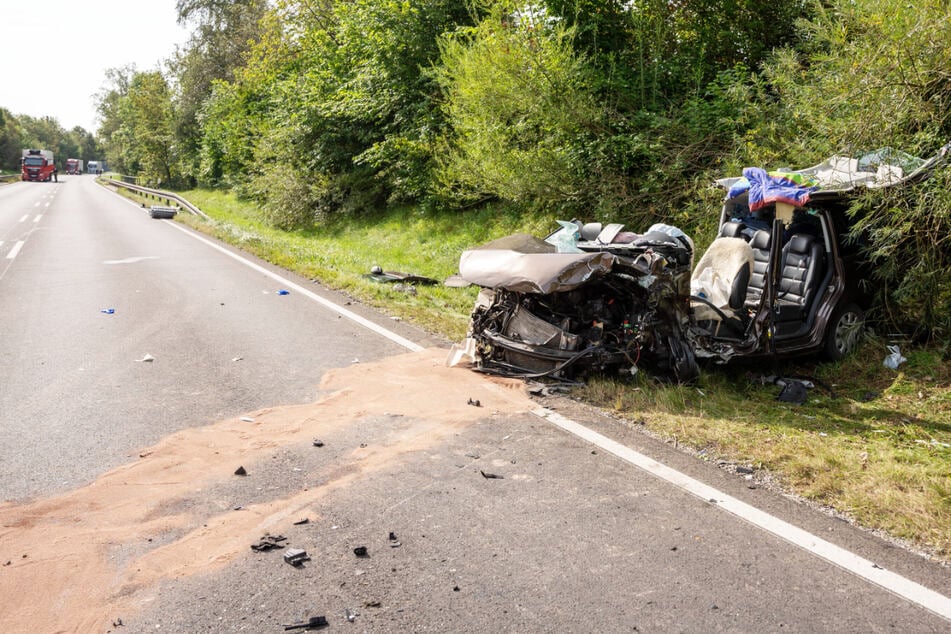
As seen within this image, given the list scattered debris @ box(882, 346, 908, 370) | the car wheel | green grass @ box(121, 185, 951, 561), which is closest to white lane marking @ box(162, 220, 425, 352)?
green grass @ box(121, 185, 951, 561)

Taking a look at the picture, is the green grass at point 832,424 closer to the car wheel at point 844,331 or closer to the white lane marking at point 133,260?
the car wheel at point 844,331

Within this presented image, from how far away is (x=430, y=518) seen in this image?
377 cm

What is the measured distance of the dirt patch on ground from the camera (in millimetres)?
3049

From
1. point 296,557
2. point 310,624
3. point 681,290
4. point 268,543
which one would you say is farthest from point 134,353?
point 681,290

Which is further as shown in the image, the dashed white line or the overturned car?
the overturned car

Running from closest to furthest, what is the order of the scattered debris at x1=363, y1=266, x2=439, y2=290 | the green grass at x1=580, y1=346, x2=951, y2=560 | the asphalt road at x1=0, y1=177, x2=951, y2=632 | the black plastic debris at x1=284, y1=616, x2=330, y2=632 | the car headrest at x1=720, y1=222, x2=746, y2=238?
the black plastic debris at x1=284, y1=616, x2=330, y2=632 → the asphalt road at x1=0, y1=177, x2=951, y2=632 → the green grass at x1=580, y1=346, x2=951, y2=560 → the car headrest at x1=720, y1=222, x2=746, y2=238 → the scattered debris at x1=363, y1=266, x2=439, y2=290

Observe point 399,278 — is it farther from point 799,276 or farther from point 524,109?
point 799,276

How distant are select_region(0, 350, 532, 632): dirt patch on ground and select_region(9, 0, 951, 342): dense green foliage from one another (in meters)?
4.19

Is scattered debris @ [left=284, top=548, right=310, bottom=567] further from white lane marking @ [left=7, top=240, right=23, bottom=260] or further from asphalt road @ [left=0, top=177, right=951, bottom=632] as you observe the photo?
white lane marking @ [left=7, top=240, right=23, bottom=260]

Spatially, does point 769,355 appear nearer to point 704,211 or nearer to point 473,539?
point 704,211

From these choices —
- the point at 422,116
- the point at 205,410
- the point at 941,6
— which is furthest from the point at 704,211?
the point at 422,116

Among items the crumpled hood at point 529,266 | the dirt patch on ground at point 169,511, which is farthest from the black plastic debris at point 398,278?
the dirt patch on ground at point 169,511

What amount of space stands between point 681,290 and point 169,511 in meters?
4.36

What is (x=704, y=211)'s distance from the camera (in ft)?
30.9
